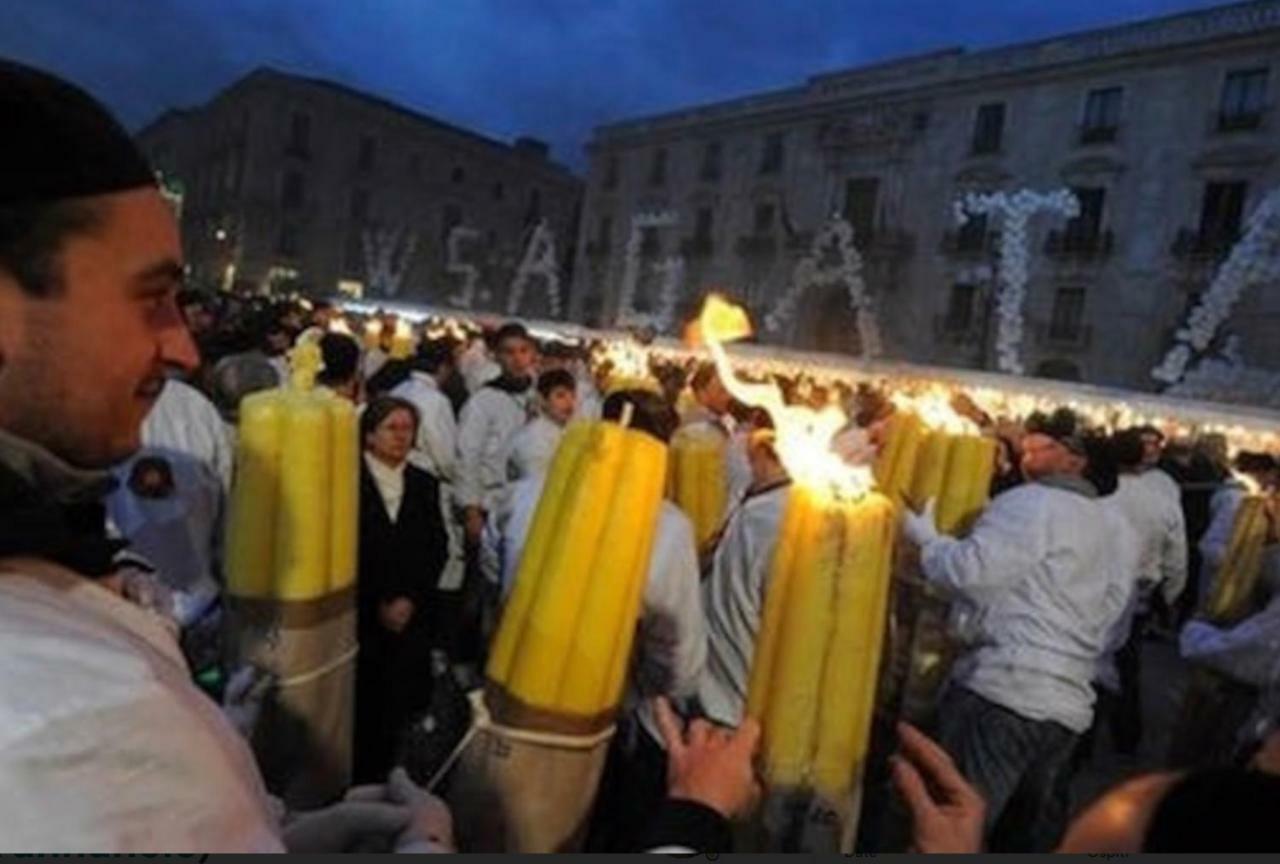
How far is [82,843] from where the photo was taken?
1024mm

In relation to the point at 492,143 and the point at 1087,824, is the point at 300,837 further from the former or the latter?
the point at 492,143

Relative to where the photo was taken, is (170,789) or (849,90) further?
(849,90)

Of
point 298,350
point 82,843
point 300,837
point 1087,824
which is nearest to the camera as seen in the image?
point 82,843

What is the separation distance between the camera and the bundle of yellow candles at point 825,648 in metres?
2.82

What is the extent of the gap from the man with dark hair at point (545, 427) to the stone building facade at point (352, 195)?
59051mm

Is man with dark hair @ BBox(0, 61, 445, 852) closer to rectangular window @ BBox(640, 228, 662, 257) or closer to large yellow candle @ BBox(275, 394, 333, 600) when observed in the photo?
large yellow candle @ BBox(275, 394, 333, 600)

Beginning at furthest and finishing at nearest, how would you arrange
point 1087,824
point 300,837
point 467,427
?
1. point 467,427
2. point 300,837
3. point 1087,824

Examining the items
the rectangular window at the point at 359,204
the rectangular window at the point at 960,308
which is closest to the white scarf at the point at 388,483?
the rectangular window at the point at 960,308

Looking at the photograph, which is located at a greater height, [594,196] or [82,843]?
[594,196]

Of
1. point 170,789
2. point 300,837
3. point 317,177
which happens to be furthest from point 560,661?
point 317,177

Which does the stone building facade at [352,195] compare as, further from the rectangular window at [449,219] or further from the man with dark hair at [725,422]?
the man with dark hair at [725,422]

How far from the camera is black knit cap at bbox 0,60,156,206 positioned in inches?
48.7

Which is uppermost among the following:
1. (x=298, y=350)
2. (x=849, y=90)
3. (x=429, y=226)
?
(x=849, y=90)

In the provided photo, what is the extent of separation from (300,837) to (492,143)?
7303 cm
